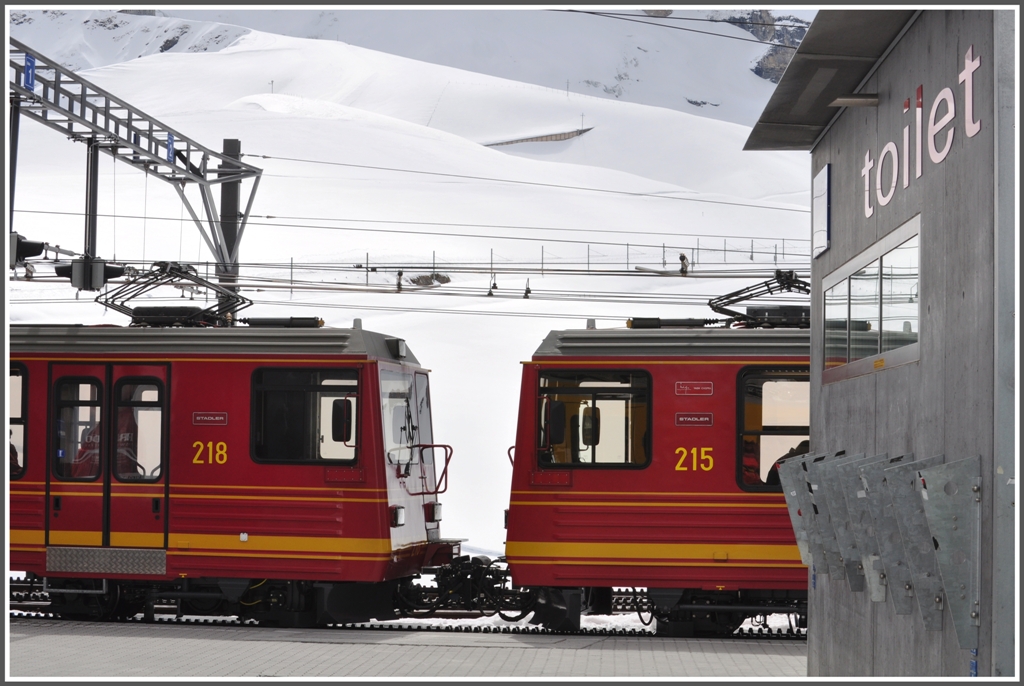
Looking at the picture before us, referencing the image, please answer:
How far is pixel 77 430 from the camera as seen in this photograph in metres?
12.6

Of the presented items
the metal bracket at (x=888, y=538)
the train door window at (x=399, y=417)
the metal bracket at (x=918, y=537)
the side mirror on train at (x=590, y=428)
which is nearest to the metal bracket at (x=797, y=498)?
the metal bracket at (x=888, y=538)

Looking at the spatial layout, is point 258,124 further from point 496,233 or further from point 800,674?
point 800,674

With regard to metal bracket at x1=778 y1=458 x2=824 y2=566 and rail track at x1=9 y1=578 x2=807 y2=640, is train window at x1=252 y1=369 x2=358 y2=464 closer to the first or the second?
rail track at x1=9 y1=578 x2=807 y2=640

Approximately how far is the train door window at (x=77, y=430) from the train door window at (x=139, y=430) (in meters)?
0.26

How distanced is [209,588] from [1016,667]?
9.68m

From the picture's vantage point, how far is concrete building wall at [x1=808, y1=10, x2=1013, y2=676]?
484 cm

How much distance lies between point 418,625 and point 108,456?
3.89 m

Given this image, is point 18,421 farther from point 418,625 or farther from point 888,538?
point 888,538

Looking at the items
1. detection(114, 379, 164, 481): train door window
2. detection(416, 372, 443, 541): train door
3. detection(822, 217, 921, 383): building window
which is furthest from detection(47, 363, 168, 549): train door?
detection(822, 217, 921, 383): building window

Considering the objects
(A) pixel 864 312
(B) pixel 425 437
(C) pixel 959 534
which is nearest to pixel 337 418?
(B) pixel 425 437

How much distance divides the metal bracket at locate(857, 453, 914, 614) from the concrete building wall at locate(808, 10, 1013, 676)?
150 mm

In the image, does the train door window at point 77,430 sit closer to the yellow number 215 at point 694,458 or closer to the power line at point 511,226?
the yellow number 215 at point 694,458

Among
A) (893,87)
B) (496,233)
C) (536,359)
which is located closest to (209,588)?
(536,359)

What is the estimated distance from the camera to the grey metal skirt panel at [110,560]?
12328 mm
